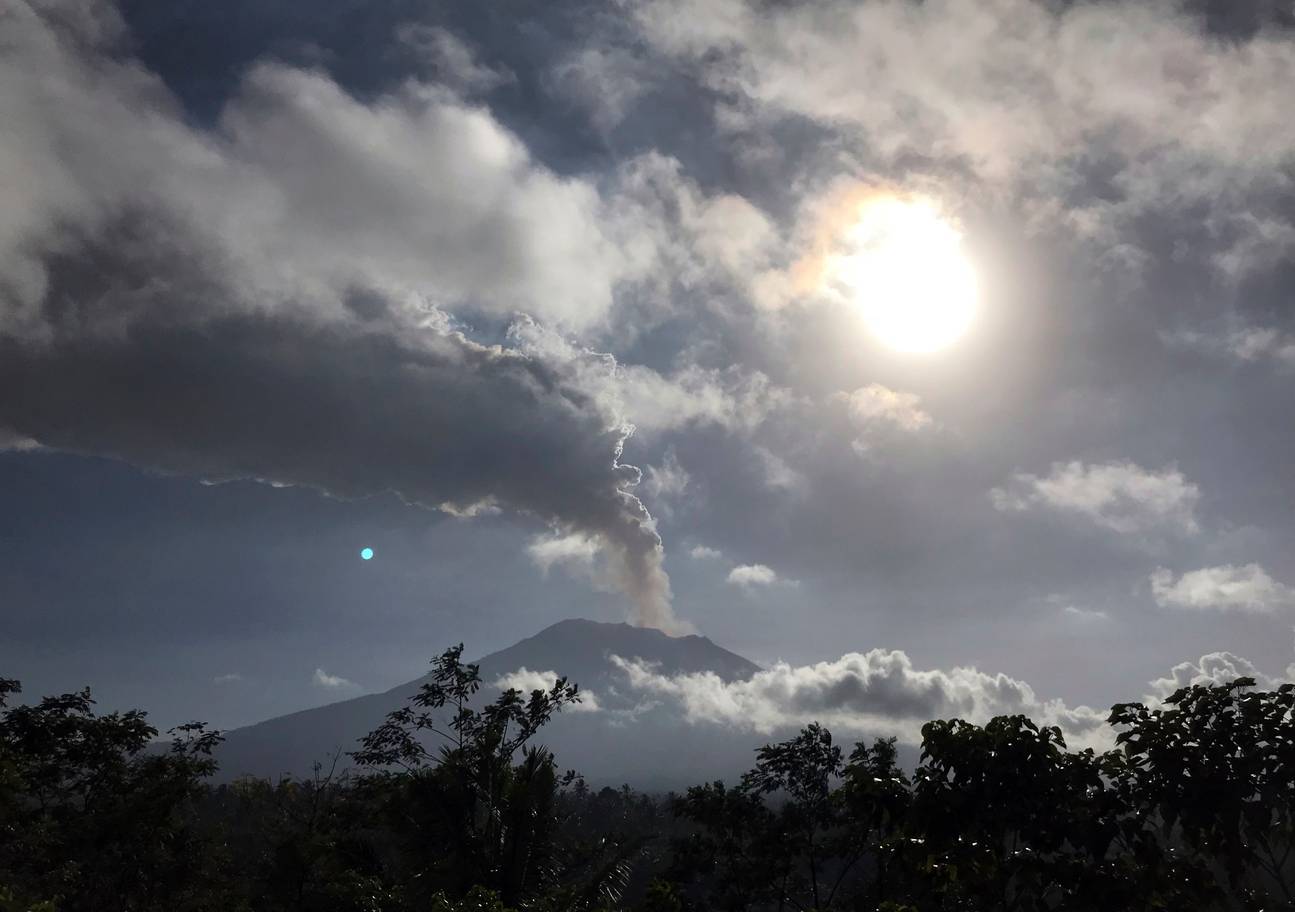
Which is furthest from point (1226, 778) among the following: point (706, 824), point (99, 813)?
point (99, 813)

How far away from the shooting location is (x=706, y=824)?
19578 millimetres

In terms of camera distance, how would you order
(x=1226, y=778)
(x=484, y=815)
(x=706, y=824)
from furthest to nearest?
1. (x=706, y=824)
2. (x=484, y=815)
3. (x=1226, y=778)

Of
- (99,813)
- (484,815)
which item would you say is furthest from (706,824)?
(99,813)

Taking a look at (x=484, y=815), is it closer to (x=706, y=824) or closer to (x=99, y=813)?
(x=706, y=824)

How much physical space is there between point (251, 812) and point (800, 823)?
41791 millimetres

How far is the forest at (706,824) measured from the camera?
22.7 ft

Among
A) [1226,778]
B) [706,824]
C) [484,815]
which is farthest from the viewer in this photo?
[706,824]

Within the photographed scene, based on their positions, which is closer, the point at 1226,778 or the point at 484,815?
the point at 1226,778

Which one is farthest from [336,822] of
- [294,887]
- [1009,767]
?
[1009,767]

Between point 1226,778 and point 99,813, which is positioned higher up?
point 1226,778

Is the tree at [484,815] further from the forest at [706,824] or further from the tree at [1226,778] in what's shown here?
the tree at [1226,778]

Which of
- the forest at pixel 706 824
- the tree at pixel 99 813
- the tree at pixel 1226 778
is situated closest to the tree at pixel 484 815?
the forest at pixel 706 824

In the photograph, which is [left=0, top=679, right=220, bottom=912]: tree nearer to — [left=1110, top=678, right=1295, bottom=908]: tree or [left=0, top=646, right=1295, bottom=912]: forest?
[left=0, top=646, right=1295, bottom=912]: forest

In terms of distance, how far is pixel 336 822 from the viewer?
91.7ft
